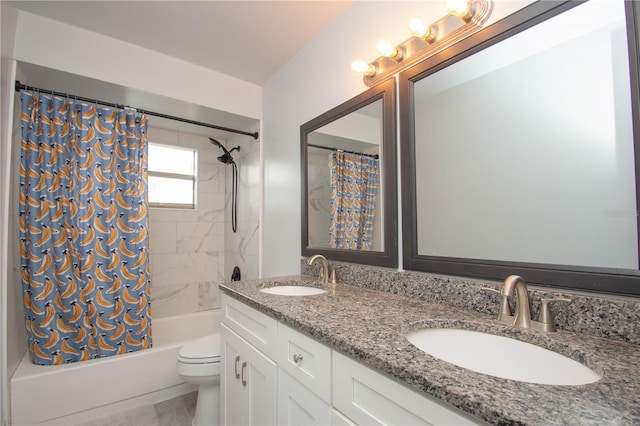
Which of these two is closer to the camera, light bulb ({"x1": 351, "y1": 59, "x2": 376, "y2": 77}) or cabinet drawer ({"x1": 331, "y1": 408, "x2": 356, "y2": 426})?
cabinet drawer ({"x1": 331, "y1": 408, "x2": 356, "y2": 426})

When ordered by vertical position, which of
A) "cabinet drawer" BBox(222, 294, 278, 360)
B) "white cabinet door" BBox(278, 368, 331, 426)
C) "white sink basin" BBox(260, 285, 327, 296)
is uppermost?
"white sink basin" BBox(260, 285, 327, 296)

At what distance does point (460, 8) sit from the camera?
1.11 m

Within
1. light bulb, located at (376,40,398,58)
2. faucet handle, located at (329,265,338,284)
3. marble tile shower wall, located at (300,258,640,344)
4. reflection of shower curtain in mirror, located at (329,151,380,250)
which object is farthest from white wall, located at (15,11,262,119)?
marble tile shower wall, located at (300,258,640,344)

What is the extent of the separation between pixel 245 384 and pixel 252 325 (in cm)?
29

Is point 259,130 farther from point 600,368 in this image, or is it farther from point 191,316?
point 600,368

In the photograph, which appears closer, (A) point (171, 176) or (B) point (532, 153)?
(B) point (532, 153)

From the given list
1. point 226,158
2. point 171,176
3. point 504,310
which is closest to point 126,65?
point 226,158

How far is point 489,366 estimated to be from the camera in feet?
2.77

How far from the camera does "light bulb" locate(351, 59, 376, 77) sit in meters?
1.51

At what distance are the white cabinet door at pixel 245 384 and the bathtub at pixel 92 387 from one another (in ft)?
2.65

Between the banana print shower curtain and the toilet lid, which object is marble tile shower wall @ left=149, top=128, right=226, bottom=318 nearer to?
the banana print shower curtain

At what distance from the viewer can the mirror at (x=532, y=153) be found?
81 centimetres

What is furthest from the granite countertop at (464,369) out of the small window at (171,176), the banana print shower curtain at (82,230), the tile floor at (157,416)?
the small window at (171,176)

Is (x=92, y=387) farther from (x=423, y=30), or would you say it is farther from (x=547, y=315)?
(x=423, y=30)
